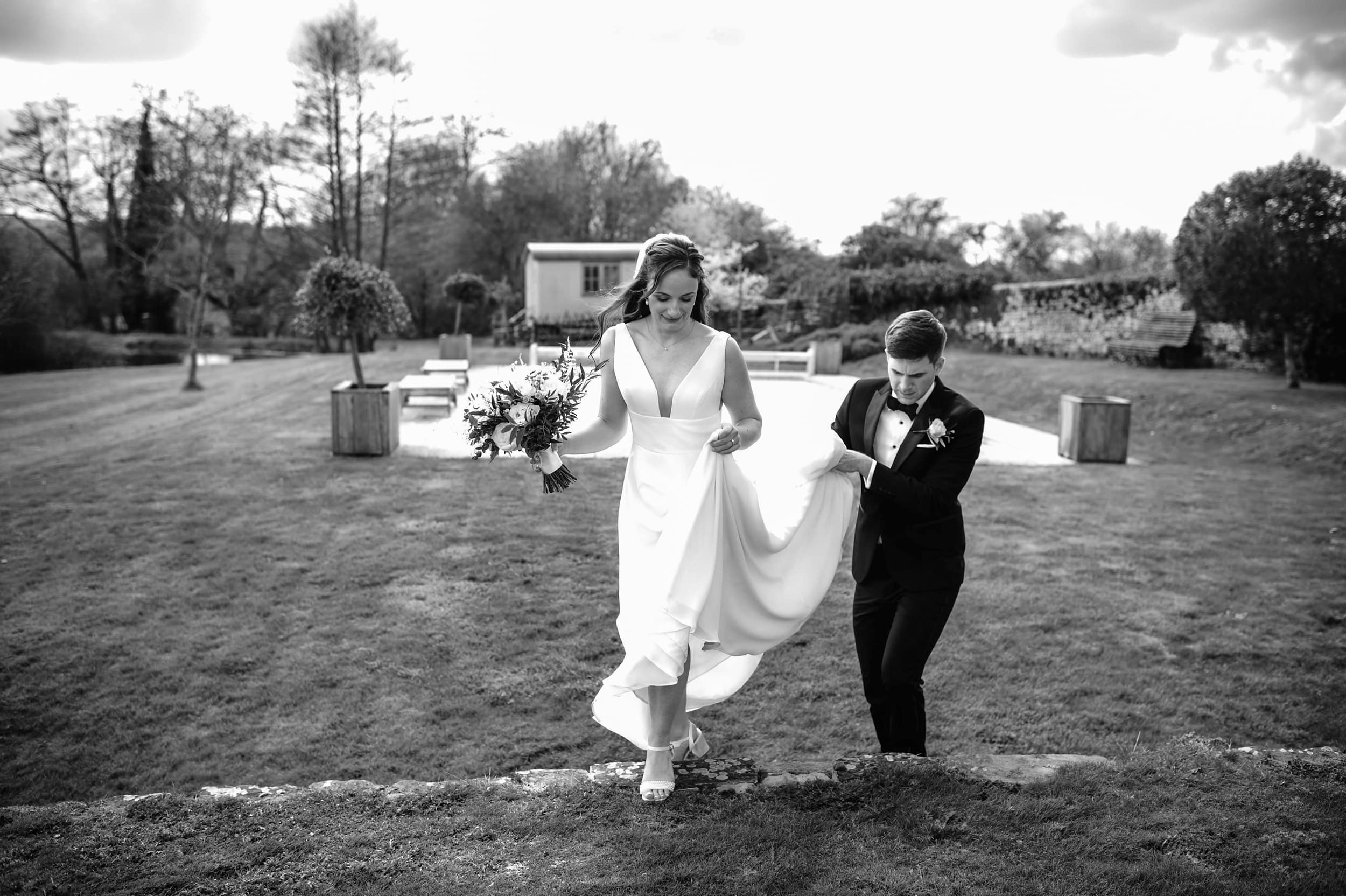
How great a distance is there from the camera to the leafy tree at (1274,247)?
556 inches

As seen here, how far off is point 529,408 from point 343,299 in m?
9.74

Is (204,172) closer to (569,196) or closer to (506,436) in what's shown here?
(569,196)

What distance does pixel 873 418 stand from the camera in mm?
3840

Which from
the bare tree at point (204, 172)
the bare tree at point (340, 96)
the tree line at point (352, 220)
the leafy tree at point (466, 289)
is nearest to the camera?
the bare tree at point (204, 172)

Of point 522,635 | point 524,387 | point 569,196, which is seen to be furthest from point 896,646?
point 569,196

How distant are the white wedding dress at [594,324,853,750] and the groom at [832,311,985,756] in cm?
16

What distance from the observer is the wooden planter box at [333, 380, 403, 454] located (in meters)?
11.2

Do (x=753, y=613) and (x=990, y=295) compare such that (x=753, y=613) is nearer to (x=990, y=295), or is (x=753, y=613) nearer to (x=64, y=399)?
(x=64, y=399)

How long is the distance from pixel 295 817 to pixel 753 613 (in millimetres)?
1865

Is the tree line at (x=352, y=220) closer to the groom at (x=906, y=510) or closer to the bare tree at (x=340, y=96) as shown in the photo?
the bare tree at (x=340, y=96)

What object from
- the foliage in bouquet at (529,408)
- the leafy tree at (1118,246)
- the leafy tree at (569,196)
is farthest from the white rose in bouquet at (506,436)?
the leafy tree at (1118,246)

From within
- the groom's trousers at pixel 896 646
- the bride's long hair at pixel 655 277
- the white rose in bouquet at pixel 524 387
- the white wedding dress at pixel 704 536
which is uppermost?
the bride's long hair at pixel 655 277

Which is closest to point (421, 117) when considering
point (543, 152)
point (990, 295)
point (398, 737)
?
point (543, 152)

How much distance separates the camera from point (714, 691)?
165 inches
